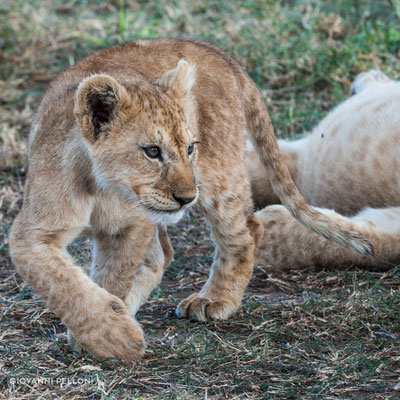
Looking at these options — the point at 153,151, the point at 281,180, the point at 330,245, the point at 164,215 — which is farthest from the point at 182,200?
the point at 330,245

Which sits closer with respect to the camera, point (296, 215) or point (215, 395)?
point (215, 395)

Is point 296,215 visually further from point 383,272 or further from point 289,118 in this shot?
point 289,118

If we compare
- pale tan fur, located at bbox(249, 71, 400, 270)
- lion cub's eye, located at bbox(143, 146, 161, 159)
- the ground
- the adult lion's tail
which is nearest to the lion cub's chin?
lion cub's eye, located at bbox(143, 146, 161, 159)

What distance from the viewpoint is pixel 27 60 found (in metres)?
7.50

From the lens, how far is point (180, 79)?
147 inches

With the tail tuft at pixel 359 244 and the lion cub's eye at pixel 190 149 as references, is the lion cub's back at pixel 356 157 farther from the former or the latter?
the lion cub's eye at pixel 190 149

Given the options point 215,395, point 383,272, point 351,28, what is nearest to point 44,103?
point 215,395

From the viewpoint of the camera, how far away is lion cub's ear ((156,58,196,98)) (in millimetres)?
3717

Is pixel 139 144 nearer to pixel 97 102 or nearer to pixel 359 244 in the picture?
pixel 97 102

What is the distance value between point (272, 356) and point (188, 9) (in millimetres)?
5276

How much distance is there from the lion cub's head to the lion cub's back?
1.78m

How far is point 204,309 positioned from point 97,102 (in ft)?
3.66

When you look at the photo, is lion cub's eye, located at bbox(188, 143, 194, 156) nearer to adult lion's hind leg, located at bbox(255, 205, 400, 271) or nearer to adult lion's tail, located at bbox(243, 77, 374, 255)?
adult lion's tail, located at bbox(243, 77, 374, 255)

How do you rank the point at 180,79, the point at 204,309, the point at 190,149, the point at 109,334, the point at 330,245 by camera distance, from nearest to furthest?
the point at 109,334 < the point at 190,149 < the point at 180,79 < the point at 204,309 < the point at 330,245
